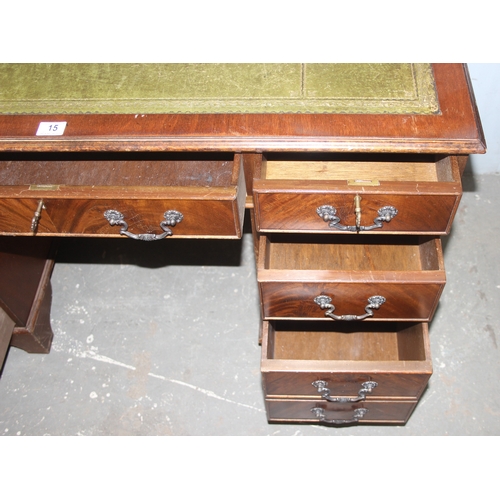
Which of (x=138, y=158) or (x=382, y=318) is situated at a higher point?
(x=138, y=158)

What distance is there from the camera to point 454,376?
5.67 feet

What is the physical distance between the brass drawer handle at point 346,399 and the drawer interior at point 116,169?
518 mm

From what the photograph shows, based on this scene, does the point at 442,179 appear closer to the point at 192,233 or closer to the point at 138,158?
the point at 192,233

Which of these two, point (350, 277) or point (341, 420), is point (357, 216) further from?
point (341, 420)

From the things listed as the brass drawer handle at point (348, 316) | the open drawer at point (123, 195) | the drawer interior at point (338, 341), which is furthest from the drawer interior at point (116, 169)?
the drawer interior at point (338, 341)

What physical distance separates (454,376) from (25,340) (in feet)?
4.29

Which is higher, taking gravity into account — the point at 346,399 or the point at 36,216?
the point at 36,216

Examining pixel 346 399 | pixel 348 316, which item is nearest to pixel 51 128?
pixel 348 316

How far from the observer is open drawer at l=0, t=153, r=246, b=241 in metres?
1.19

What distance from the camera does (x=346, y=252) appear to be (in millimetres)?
1529

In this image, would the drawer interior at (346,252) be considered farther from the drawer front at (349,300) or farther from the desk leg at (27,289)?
the desk leg at (27,289)

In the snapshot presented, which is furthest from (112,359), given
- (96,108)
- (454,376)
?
(454,376)

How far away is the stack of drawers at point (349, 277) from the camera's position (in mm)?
1183

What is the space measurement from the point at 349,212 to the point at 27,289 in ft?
3.51
